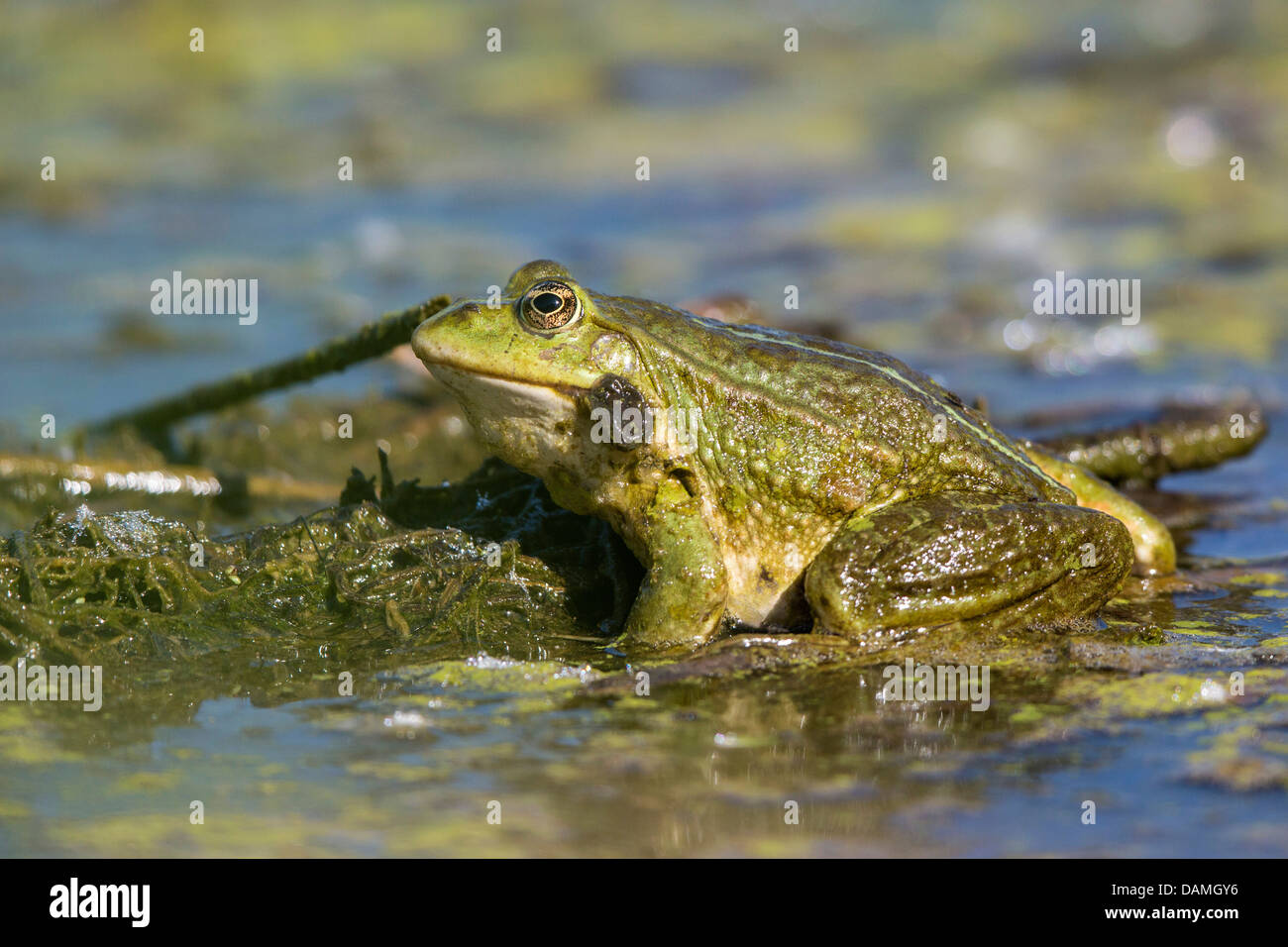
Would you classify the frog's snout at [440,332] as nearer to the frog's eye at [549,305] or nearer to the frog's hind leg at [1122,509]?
the frog's eye at [549,305]

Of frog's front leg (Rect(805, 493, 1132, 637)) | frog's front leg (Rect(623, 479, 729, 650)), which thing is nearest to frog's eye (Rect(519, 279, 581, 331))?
frog's front leg (Rect(623, 479, 729, 650))

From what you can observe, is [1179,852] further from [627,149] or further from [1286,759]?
[627,149]

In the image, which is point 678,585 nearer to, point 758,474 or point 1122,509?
point 758,474

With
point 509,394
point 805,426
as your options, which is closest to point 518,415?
point 509,394

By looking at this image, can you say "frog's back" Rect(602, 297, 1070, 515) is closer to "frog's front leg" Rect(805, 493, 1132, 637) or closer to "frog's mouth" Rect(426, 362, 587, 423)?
"frog's front leg" Rect(805, 493, 1132, 637)

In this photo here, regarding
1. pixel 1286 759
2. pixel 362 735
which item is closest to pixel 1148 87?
pixel 1286 759

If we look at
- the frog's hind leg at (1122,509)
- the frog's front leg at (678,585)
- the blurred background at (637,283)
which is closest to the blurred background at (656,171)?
the blurred background at (637,283)
